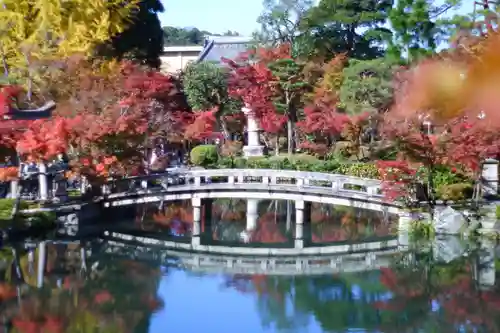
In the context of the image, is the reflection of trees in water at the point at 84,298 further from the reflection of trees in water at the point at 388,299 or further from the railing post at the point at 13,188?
the railing post at the point at 13,188

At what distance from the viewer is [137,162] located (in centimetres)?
1692

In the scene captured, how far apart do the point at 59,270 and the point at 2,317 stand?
301 centimetres

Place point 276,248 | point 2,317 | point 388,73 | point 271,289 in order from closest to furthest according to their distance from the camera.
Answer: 1. point 2,317
2. point 271,289
3. point 276,248
4. point 388,73

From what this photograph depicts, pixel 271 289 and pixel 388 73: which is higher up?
pixel 388 73

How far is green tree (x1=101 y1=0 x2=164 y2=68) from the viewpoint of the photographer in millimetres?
22203

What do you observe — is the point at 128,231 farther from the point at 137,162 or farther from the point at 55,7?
the point at 55,7

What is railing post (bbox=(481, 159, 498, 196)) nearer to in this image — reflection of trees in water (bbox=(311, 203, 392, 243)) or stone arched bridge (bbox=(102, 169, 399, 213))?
stone arched bridge (bbox=(102, 169, 399, 213))

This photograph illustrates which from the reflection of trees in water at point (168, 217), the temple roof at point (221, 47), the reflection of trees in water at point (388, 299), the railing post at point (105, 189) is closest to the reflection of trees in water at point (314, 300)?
the reflection of trees in water at point (388, 299)

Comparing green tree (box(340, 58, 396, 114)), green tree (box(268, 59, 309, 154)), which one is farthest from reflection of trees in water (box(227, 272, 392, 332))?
green tree (box(268, 59, 309, 154))

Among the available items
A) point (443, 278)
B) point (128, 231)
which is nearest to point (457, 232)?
point (443, 278)

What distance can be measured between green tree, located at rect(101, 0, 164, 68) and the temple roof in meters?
9.69

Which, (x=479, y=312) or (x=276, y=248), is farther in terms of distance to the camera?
(x=276, y=248)

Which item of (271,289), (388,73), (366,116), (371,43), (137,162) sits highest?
(371,43)

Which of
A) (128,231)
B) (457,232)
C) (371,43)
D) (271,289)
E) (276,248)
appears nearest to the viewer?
(271,289)
